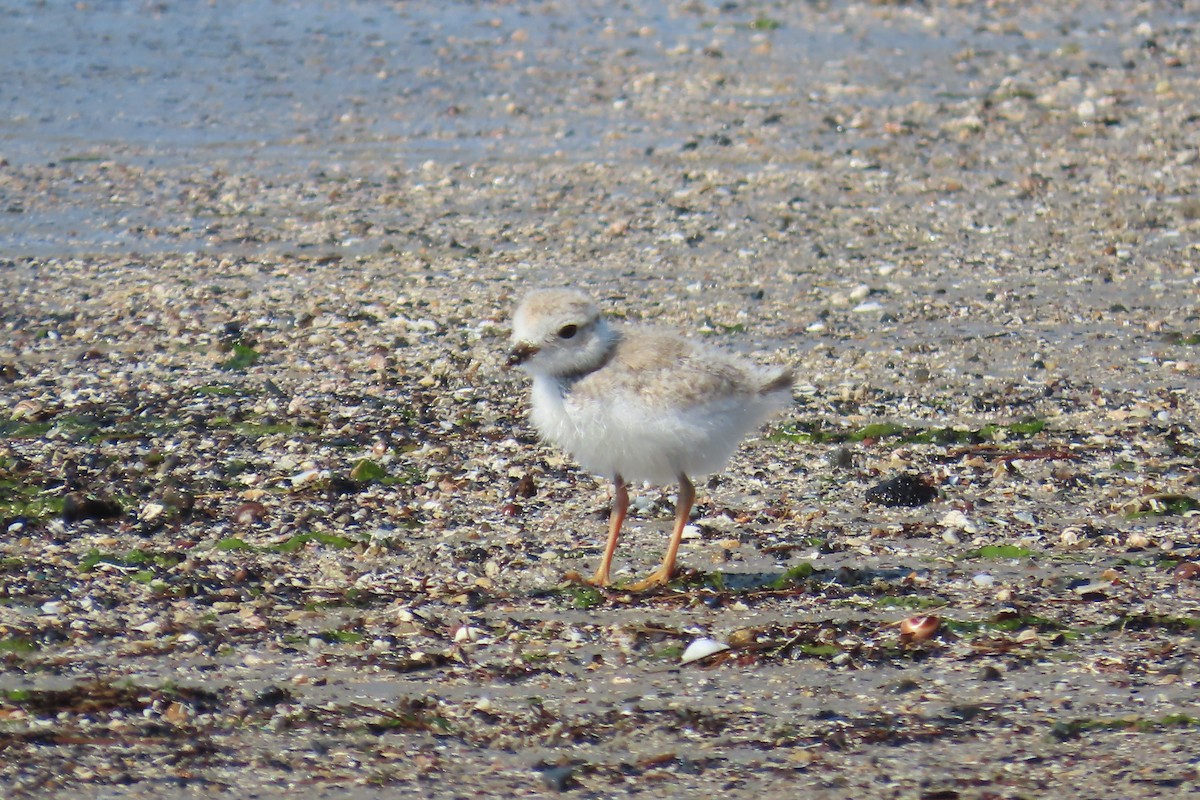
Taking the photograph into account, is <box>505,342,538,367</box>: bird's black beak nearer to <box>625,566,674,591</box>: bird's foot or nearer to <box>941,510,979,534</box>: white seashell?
<box>625,566,674,591</box>: bird's foot

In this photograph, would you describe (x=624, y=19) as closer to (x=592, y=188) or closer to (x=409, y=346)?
(x=592, y=188)

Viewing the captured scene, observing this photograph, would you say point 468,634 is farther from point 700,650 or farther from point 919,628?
point 919,628

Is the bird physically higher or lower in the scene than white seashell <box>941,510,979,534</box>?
higher

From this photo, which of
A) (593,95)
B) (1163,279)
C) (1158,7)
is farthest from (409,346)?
(1158,7)

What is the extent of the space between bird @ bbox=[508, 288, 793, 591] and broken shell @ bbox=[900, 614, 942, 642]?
1.99 feet

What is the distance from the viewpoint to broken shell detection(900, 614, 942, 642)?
11.3 ft

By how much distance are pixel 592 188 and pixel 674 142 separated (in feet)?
3.49

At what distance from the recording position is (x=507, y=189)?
7.98 metres

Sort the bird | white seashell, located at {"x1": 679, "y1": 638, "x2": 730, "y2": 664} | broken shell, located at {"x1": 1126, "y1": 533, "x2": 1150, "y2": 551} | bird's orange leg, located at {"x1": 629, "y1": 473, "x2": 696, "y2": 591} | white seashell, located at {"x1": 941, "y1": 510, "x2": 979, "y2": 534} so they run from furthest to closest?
white seashell, located at {"x1": 941, "y1": 510, "x2": 979, "y2": 534}, broken shell, located at {"x1": 1126, "y1": 533, "x2": 1150, "y2": 551}, bird's orange leg, located at {"x1": 629, "y1": 473, "x2": 696, "y2": 591}, the bird, white seashell, located at {"x1": 679, "y1": 638, "x2": 730, "y2": 664}

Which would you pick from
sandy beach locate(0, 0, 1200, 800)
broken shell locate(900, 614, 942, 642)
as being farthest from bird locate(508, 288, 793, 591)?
broken shell locate(900, 614, 942, 642)

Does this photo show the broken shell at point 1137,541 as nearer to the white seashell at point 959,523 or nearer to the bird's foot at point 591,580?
the white seashell at point 959,523

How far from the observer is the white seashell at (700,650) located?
3.39 metres

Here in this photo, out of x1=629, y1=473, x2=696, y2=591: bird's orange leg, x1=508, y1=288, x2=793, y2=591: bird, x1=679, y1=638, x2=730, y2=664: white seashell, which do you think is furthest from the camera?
→ x1=629, y1=473, x2=696, y2=591: bird's orange leg

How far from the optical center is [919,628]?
3.45 meters
